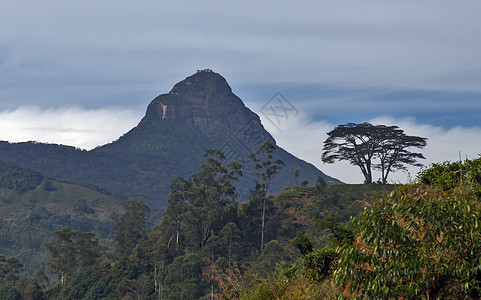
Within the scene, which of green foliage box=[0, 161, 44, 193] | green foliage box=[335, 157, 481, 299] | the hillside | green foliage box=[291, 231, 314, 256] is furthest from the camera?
green foliage box=[0, 161, 44, 193]

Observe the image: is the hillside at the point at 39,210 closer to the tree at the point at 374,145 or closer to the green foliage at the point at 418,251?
the tree at the point at 374,145

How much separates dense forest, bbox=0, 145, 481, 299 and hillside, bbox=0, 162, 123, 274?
55669mm

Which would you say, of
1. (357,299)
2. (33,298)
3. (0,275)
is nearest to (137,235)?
(33,298)

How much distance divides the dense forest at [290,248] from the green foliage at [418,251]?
17 mm

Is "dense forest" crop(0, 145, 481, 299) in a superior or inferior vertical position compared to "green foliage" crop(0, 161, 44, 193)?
inferior

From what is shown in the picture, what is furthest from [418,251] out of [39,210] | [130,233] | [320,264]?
[39,210]

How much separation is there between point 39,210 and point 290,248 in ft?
344

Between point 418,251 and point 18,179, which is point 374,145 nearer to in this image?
point 418,251

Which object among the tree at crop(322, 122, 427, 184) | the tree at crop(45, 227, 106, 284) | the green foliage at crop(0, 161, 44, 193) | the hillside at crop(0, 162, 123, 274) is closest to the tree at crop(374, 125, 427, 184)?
the tree at crop(322, 122, 427, 184)

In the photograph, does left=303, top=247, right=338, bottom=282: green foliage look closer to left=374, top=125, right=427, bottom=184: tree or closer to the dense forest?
the dense forest

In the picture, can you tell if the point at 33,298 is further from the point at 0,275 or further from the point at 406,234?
the point at 406,234

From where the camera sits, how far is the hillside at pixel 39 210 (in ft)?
393

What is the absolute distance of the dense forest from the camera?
8273 millimetres

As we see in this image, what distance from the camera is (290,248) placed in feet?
178
